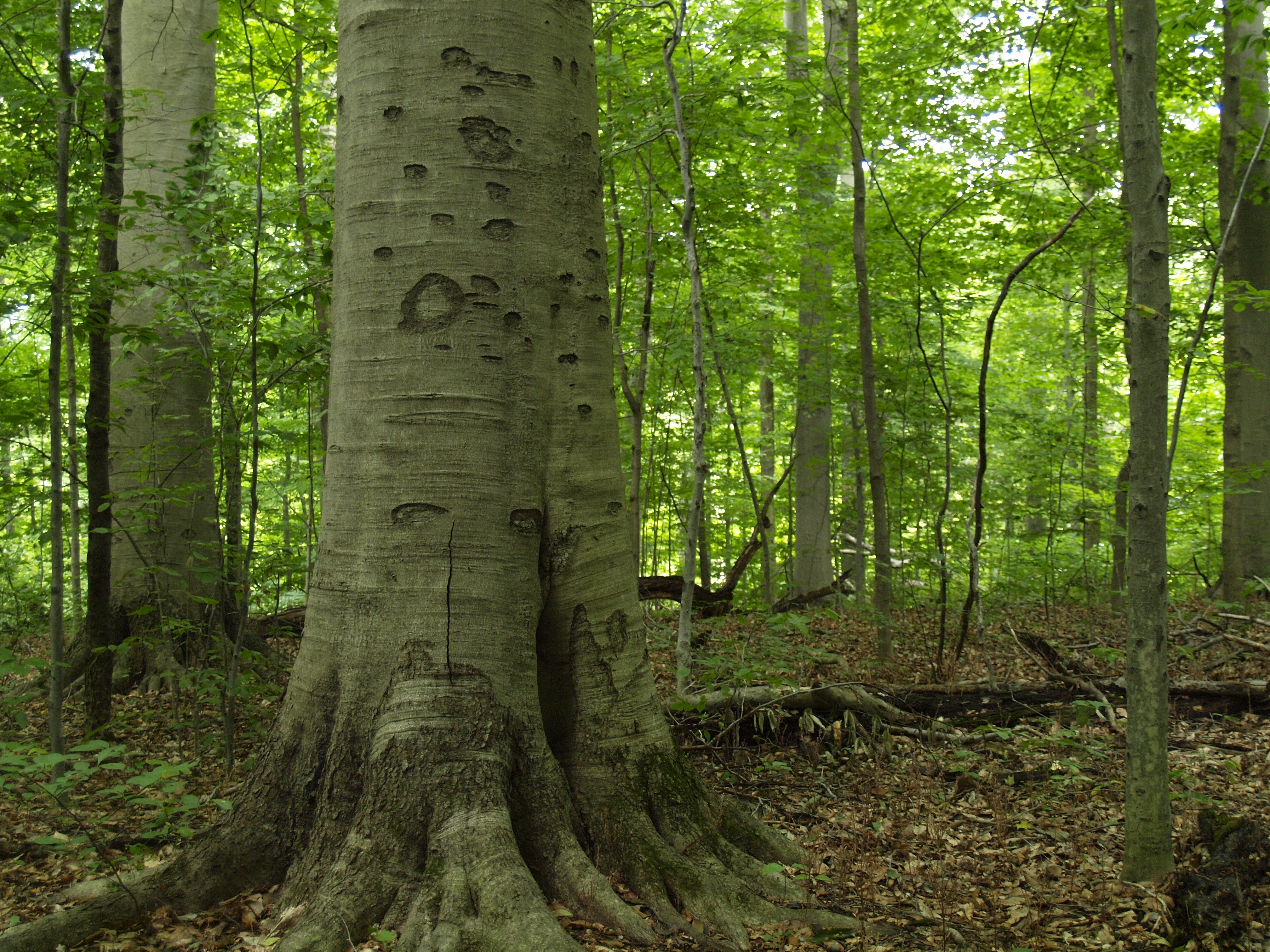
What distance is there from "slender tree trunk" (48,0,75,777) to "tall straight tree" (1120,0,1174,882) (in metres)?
4.05

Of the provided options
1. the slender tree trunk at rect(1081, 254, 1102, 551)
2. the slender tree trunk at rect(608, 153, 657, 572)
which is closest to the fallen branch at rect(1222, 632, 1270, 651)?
the slender tree trunk at rect(1081, 254, 1102, 551)

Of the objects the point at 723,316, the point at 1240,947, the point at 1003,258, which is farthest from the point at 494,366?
the point at 1003,258

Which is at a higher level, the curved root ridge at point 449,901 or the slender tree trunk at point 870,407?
the slender tree trunk at point 870,407

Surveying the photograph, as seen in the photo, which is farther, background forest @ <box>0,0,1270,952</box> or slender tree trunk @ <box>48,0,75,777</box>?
slender tree trunk @ <box>48,0,75,777</box>

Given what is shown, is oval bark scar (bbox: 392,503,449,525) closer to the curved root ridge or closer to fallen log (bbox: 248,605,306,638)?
the curved root ridge

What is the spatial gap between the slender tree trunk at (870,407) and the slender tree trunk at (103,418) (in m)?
4.83

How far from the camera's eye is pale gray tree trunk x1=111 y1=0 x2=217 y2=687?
515 cm

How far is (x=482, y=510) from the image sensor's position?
2488 mm

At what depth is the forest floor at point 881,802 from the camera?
2449mm

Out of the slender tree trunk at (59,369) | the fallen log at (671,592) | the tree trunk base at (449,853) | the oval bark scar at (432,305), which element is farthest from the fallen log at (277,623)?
the oval bark scar at (432,305)

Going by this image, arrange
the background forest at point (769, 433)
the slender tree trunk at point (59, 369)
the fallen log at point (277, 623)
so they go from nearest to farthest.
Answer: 1. the background forest at point (769, 433)
2. the slender tree trunk at point (59, 369)
3. the fallen log at point (277, 623)

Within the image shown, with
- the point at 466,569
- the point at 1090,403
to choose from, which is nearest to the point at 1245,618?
the point at 1090,403

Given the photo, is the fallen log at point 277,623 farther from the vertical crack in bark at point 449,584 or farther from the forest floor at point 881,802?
the vertical crack in bark at point 449,584

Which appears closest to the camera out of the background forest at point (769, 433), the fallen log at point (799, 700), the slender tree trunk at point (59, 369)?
the background forest at point (769, 433)
